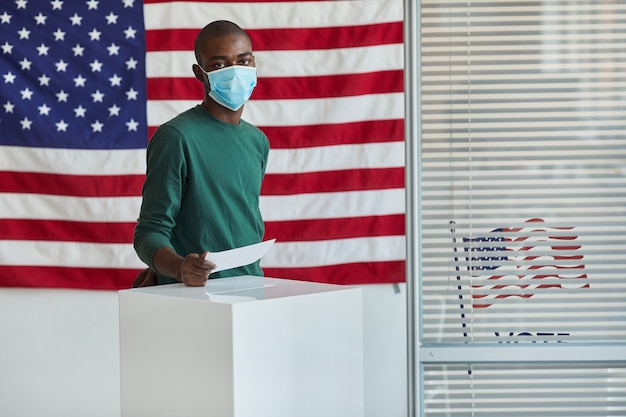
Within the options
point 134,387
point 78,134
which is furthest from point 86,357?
point 134,387

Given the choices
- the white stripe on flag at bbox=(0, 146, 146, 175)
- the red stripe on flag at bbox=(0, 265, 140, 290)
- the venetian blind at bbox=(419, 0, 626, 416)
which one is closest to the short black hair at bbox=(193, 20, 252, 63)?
the venetian blind at bbox=(419, 0, 626, 416)

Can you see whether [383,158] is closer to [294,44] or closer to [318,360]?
[294,44]

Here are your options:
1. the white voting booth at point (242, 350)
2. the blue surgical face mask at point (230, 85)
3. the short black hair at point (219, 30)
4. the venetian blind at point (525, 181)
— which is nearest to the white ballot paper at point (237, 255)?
the white voting booth at point (242, 350)

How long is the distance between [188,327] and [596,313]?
6.08 ft

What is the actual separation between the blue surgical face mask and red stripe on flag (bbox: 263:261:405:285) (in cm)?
135

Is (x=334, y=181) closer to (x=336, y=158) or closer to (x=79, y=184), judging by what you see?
(x=336, y=158)

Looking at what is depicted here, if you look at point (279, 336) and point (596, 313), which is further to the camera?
point (596, 313)

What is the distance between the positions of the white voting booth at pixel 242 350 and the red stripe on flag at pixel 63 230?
5.10 feet

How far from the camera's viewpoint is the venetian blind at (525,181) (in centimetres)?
271

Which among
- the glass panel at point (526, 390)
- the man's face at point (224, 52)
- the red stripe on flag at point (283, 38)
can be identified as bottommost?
the glass panel at point (526, 390)

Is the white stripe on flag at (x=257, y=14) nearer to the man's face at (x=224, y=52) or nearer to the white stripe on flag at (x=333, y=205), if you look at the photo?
the white stripe on flag at (x=333, y=205)

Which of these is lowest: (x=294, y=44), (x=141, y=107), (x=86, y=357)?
(x=86, y=357)

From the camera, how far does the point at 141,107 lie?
2922mm

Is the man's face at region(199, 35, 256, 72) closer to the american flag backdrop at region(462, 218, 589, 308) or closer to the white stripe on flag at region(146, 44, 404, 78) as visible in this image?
the white stripe on flag at region(146, 44, 404, 78)
